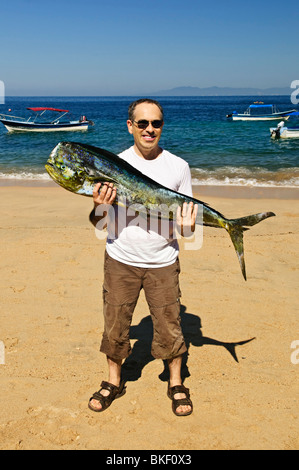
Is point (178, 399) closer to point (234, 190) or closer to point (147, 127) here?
point (147, 127)

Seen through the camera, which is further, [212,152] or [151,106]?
[212,152]

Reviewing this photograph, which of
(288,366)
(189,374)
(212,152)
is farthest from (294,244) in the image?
(212,152)

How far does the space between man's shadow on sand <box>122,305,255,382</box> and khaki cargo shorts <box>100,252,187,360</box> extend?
66 centimetres

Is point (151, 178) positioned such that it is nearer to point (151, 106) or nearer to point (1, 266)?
point (151, 106)

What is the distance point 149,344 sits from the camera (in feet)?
13.8

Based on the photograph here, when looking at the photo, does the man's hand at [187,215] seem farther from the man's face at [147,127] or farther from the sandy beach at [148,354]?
the sandy beach at [148,354]

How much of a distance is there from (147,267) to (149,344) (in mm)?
1618

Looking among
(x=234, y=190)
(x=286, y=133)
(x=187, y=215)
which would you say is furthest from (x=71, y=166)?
(x=286, y=133)

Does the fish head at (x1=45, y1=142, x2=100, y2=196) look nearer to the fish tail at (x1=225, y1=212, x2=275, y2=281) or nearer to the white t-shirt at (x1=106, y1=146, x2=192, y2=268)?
the white t-shirt at (x1=106, y1=146, x2=192, y2=268)

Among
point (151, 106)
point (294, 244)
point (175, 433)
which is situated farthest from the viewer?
point (294, 244)

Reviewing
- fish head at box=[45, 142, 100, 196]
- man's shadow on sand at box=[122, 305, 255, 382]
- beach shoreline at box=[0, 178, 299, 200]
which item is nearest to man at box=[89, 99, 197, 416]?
fish head at box=[45, 142, 100, 196]

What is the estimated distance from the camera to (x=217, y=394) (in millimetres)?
3375

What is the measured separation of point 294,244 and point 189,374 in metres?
4.27

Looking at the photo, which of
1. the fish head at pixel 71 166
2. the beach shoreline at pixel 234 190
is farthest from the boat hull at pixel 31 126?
the fish head at pixel 71 166
